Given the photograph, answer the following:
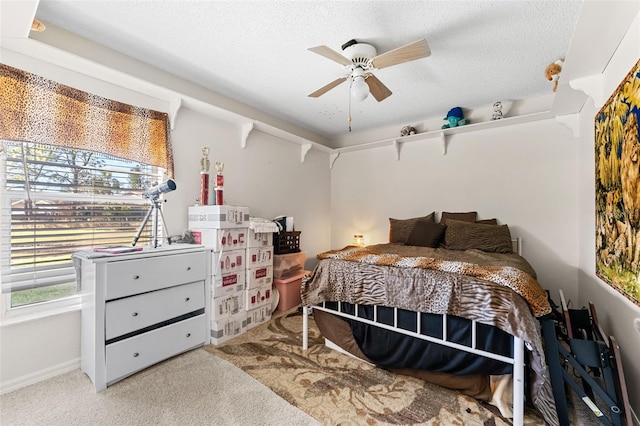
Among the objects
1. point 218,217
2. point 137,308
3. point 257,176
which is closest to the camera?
Answer: point 137,308

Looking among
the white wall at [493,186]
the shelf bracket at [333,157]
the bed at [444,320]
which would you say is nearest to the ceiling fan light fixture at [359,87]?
the bed at [444,320]

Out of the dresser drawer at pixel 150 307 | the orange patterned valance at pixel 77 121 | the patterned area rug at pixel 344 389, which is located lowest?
the patterned area rug at pixel 344 389

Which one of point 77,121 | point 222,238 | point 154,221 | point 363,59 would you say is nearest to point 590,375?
point 363,59

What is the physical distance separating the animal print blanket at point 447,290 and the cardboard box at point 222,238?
74 cm

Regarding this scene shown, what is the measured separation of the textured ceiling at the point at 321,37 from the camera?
65.1 inches

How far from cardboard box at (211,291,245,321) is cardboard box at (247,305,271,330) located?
0.13 metres

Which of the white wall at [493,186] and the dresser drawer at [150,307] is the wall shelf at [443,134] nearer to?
the white wall at [493,186]

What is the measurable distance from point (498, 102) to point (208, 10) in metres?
2.97

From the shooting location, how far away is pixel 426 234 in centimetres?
302

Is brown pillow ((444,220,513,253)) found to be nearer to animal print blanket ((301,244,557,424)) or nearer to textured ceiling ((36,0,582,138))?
animal print blanket ((301,244,557,424))

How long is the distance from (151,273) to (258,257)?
3.10 ft

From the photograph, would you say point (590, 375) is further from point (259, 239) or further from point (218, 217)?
point (218, 217)

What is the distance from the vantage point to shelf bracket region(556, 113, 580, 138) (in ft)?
8.77

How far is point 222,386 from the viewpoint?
1.72m
